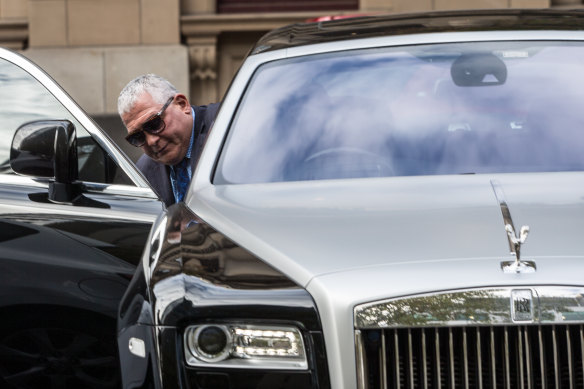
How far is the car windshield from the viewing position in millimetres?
3736

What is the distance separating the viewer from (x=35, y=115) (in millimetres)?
4633

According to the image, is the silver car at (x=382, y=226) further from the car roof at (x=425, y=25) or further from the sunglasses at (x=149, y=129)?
the sunglasses at (x=149, y=129)

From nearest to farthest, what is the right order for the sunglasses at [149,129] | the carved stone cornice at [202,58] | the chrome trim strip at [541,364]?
the chrome trim strip at [541,364]
the sunglasses at [149,129]
the carved stone cornice at [202,58]

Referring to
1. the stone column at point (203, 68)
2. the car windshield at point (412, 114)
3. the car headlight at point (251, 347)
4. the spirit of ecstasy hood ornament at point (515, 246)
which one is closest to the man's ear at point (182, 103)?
the car windshield at point (412, 114)

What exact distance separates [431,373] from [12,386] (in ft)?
7.01

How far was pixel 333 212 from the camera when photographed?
3225 millimetres

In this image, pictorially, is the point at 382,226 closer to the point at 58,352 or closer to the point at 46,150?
the point at 46,150

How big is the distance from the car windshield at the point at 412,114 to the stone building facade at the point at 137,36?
38.9ft

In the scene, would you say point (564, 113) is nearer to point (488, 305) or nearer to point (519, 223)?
point (519, 223)

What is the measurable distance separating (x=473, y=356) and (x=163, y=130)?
2.55 metres

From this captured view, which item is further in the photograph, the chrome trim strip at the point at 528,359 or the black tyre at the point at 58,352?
the black tyre at the point at 58,352

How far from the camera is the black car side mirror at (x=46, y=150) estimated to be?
4129 mm

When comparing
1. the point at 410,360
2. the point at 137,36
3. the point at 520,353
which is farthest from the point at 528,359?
the point at 137,36

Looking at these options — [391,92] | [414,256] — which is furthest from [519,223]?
[391,92]
